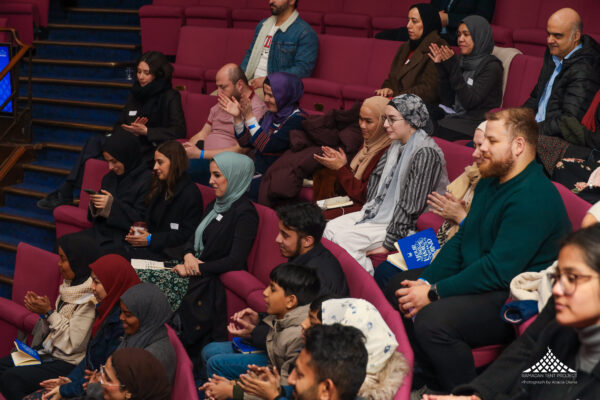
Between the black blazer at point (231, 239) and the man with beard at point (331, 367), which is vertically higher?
the man with beard at point (331, 367)

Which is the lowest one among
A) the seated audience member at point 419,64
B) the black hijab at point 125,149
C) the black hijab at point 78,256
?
the black hijab at point 78,256

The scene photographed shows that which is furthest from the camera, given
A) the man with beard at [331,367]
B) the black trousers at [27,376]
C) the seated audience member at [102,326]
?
the black trousers at [27,376]

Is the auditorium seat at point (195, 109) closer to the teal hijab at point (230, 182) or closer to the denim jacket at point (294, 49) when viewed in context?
the denim jacket at point (294, 49)

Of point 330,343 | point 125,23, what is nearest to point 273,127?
point 330,343

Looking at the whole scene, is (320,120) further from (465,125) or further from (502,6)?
(502,6)

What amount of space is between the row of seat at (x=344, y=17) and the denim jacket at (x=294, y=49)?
2.91 ft

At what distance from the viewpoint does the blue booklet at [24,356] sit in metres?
3.02

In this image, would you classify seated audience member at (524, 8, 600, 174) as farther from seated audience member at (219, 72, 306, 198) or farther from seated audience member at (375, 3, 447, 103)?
seated audience member at (219, 72, 306, 198)

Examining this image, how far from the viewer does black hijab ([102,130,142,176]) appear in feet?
13.4

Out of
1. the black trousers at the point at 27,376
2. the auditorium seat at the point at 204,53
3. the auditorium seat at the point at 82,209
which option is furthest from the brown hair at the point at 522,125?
the auditorium seat at the point at 204,53

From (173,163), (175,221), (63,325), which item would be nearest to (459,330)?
(63,325)

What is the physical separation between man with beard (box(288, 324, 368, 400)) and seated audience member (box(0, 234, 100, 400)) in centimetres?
157

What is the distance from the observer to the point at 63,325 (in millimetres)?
3062

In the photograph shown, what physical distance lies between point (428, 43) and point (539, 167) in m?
2.08
